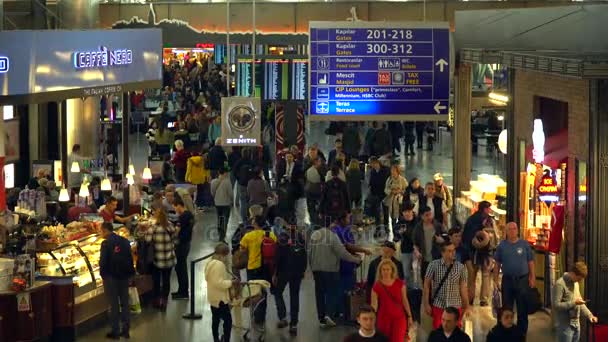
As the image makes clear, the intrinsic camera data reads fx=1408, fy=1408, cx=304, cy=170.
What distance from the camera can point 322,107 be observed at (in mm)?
22922

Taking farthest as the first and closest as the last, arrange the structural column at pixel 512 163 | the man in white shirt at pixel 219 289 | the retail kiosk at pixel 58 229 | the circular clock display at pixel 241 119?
the circular clock display at pixel 241 119, the structural column at pixel 512 163, the retail kiosk at pixel 58 229, the man in white shirt at pixel 219 289

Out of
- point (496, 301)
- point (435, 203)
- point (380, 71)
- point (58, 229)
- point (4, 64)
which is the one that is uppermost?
point (380, 71)

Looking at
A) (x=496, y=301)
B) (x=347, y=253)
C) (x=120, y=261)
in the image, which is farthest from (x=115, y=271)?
(x=496, y=301)

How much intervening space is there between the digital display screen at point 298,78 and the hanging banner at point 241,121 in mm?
3666

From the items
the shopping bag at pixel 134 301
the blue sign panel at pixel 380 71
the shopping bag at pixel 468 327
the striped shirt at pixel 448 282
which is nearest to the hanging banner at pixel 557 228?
the shopping bag at pixel 468 327

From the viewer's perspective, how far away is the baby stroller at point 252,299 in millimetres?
16430

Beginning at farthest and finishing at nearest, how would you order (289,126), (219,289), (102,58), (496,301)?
(289,126)
(102,58)
(496,301)
(219,289)

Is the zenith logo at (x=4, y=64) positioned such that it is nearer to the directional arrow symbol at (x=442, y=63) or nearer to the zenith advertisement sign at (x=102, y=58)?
the zenith advertisement sign at (x=102, y=58)

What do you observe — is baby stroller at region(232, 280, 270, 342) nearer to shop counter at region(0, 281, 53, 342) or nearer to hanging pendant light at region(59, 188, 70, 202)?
shop counter at region(0, 281, 53, 342)

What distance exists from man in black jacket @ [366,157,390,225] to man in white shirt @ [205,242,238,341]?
938 centimetres

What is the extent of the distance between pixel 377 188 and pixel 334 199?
7.21 feet

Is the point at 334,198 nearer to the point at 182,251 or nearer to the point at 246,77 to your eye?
the point at 246,77

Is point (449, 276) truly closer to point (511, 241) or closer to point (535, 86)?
point (511, 241)

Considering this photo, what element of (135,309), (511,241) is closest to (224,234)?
(135,309)
